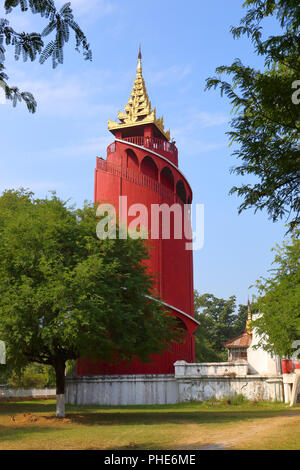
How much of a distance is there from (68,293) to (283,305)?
12745 millimetres

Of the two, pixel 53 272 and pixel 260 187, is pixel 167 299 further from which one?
pixel 260 187

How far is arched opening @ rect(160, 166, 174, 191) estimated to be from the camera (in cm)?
3907

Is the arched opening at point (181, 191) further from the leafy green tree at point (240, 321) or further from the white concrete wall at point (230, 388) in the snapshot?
the leafy green tree at point (240, 321)

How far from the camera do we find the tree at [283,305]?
2489cm

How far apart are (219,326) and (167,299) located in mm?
45042

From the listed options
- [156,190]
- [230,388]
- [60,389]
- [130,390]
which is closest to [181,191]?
[156,190]

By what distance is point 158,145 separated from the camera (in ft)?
127

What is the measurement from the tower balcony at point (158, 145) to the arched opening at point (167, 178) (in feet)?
3.47

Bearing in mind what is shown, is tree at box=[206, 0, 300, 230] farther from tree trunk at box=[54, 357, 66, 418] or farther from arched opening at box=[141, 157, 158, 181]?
arched opening at box=[141, 157, 158, 181]

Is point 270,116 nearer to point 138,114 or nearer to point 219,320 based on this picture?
point 138,114

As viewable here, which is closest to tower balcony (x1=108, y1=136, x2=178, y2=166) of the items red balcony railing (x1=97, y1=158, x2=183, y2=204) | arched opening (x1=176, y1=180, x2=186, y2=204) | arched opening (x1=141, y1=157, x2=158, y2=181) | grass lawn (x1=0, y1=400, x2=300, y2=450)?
arched opening (x1=141, y1=157, x2=158, y2=181)

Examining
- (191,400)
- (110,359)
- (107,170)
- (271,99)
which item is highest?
(107,170)

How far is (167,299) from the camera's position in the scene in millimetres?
34938

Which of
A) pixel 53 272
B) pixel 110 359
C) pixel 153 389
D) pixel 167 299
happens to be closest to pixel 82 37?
pixel 53 272
